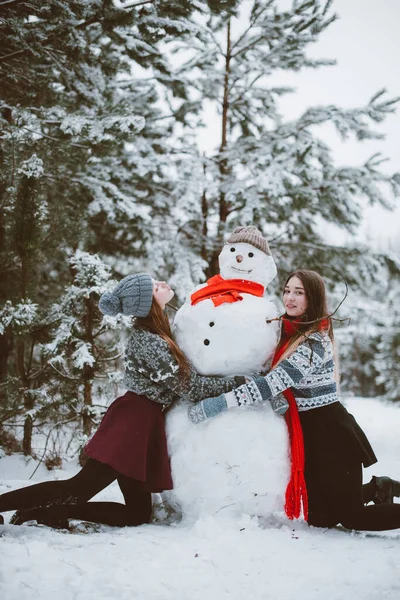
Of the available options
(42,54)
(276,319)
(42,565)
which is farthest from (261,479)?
(42,54)

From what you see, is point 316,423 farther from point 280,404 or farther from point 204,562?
point 204,562

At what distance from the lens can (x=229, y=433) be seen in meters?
2.80

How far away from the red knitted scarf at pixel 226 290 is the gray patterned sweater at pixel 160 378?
51 centimetres

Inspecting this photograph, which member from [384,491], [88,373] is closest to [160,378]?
[384,491]

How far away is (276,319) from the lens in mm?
3074

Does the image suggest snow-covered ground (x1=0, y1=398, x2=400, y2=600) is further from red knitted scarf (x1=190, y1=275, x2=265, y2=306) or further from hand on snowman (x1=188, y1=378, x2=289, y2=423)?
red knitted scarf (x1=190, y1=275, x2=265, y2=306)

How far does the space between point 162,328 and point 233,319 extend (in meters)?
0.48

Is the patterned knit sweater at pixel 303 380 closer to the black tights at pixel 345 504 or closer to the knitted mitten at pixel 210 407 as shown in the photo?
the knitted mitten at pixel 210 407

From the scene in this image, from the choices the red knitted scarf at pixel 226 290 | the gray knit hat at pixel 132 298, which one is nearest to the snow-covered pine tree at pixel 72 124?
the gray knit hat at pixel 132 298

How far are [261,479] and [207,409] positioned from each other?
55 cm

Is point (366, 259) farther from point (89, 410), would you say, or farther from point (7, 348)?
point (7, 348)

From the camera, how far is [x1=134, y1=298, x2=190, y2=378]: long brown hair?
2869mm

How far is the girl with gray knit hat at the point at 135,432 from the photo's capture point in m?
2.65

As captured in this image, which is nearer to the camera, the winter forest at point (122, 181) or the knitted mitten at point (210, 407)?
the knitted mitten at point (210, 407)
